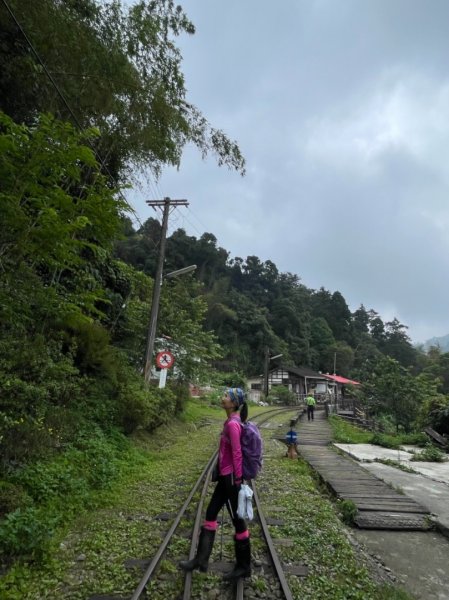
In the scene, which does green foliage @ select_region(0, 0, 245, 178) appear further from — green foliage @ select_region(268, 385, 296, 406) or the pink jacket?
green foliage @ select_region(268, 385, 296, 406)

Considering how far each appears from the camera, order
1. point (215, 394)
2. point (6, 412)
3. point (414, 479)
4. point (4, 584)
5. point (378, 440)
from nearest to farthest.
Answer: point (4, 584)
point (6, 412)
point (414, 479)
point (378, 440)
point (215, 394)

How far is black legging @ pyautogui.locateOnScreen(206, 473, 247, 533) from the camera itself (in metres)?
3.61

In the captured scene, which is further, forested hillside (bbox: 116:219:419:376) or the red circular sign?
forested hillside (bbox: 116:219:419:376)

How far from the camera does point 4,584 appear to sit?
342cm

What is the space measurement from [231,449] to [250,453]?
0.20m

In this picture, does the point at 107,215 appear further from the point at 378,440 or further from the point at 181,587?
the point at 378,440

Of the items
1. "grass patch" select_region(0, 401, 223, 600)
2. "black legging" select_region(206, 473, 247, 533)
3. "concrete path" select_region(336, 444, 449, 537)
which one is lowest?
"grass patch" select_region(0, 401, 223, 600)

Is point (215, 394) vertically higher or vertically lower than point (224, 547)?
higher

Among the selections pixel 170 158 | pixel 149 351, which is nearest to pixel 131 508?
pixel 149 351

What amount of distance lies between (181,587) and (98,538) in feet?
5.10

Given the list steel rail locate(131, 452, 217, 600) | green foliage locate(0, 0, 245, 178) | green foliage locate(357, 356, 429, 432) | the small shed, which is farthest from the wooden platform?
the small shed

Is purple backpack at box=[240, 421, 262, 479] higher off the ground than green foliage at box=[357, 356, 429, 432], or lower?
lower

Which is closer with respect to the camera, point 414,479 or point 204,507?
point 204,507

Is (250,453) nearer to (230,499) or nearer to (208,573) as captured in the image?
(230,499)
